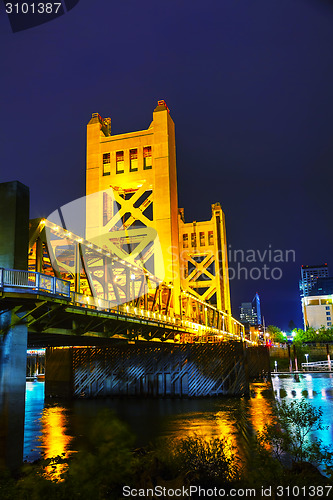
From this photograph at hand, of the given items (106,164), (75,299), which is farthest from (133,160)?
(75,299)

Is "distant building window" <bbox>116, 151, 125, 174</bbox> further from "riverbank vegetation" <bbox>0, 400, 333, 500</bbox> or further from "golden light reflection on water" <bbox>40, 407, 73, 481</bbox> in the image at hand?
"riverbank vegetation" <bbox>0, 400, 333, 500</bbox>

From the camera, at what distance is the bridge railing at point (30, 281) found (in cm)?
1612

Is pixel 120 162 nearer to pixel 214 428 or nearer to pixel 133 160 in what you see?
pixel 133 160

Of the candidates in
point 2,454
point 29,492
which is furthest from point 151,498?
point 2,454

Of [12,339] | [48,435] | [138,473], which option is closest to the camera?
[138,473]

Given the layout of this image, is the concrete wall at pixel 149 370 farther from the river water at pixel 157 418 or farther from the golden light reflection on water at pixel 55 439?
the golden light reflection on water at pixel 55 439

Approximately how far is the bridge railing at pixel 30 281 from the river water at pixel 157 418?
7745 mm

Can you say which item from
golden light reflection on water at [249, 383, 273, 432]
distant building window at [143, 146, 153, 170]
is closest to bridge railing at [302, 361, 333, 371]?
golden light reflection on water at [249, 383, 273, 432]

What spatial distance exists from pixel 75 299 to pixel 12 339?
4.98 meters

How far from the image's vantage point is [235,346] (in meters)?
44.4

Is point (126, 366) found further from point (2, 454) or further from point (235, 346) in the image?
point (2, 454)

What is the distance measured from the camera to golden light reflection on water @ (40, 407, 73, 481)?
A: 1636 cm

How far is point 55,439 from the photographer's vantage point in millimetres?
24156

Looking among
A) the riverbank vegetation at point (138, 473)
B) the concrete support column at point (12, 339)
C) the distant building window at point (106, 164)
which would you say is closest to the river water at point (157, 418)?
the concrete support column at point (12, 339)
